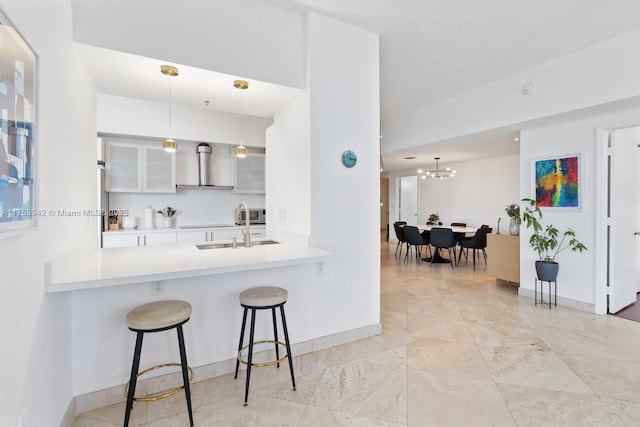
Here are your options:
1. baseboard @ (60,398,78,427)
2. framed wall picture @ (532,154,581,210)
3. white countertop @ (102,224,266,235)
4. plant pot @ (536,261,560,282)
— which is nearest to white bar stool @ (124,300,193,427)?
baseboard @ (60,398,78,427)

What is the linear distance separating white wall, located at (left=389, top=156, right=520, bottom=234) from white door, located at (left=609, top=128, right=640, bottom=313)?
118 inches

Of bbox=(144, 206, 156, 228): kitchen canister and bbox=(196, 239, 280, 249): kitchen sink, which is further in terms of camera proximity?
bbox=(144, 206, 156, 228): kitchen canister

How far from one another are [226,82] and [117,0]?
0.84 metres

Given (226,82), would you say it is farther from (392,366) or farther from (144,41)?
(392,366)

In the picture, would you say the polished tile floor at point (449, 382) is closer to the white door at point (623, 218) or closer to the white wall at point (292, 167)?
the white door at point (623, 218)

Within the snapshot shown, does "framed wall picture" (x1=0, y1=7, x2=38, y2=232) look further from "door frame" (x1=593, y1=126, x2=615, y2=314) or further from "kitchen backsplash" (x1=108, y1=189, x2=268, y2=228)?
"door frame" (x1=593, y1=126, x2=615, y2=314)

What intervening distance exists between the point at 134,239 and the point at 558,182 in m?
5.77

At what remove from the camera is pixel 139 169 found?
454 cm

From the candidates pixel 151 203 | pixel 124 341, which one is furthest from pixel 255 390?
pixel 151 203

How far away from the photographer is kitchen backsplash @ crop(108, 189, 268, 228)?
15.5 feet

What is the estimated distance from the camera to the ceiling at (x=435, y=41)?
2451 mm

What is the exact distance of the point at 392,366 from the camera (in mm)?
2367

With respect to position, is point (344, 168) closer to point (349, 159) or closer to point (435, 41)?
point (349, 159)

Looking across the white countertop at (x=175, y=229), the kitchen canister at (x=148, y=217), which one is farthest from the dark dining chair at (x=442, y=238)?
the kitchen canister at (x=148, y=217)
